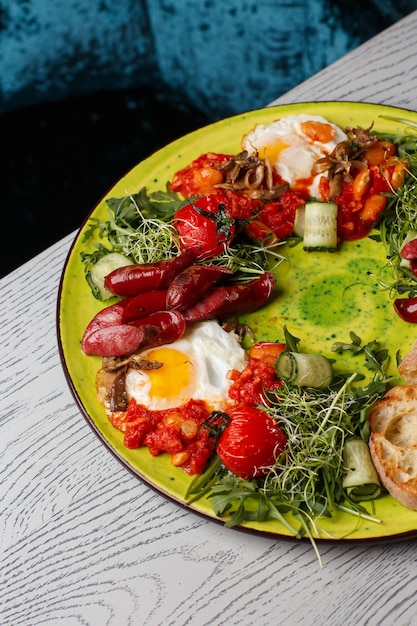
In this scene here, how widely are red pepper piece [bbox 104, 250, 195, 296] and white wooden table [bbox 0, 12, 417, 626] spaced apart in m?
0.59

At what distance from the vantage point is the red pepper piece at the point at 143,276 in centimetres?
369

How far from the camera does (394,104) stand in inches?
185

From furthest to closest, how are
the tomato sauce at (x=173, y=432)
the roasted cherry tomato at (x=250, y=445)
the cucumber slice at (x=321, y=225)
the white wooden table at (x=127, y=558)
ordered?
the cucumber slice at (x=321, y=225) → the tomato sauce at (x=173, y=432) → the roasted cherry tomato at (x=250, y=445) → the white wooden table at (x=127, y=558)

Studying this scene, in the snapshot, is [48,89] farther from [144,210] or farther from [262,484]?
[262,484]

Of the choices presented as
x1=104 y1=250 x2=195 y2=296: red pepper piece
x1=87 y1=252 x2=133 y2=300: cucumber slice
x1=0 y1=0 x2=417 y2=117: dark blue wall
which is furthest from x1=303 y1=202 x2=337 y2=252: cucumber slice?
x1=0 y1=0 x2=417 y2=117: dark blue wall

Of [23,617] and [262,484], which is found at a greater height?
[262,484]

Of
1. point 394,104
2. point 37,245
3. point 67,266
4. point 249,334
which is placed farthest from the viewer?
point 37,245

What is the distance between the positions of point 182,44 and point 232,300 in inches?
186

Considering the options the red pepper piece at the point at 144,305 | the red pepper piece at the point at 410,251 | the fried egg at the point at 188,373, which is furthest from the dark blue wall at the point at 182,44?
the fried egg at the point at 188,373

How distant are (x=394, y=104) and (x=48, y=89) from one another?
154 inches

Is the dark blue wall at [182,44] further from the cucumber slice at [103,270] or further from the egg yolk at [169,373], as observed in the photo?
the egg yolk at [169,373]

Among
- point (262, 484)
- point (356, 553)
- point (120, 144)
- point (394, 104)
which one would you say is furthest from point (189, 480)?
point (120, 144)

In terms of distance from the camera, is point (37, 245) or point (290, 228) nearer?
point (290, 228)

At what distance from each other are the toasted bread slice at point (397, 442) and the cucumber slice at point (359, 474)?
0.11 ft
